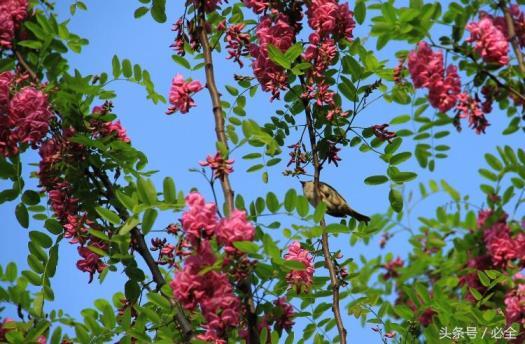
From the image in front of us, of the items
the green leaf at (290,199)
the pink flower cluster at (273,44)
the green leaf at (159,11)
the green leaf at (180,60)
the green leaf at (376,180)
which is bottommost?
the green leaf at (290,199)

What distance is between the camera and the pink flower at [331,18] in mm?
3617

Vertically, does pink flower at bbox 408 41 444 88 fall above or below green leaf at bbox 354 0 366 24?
below

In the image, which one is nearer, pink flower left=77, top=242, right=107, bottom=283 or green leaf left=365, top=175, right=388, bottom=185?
pink flower left=77, top=242, right=107, bottom=283

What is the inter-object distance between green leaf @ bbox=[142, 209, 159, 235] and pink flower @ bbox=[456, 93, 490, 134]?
54.2 inches

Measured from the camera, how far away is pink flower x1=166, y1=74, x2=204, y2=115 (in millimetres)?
3289

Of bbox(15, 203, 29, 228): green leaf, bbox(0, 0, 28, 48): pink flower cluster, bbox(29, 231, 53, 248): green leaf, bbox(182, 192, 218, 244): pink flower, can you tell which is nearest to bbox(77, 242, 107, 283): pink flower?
bbox(29, 231, 53, 248): green leaf

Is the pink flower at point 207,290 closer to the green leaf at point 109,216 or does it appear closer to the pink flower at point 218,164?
the pink flower at point 218,164

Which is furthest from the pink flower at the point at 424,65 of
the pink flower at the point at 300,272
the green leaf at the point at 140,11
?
the green leaf at the point at 140,11

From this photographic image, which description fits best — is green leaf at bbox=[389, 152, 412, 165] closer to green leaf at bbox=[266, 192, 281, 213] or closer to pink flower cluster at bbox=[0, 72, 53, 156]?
green leaf at bbox=[266, 192, 281, 213]

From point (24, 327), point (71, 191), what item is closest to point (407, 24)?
point (71, 191)

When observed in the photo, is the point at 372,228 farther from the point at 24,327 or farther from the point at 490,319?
the point at 24,327

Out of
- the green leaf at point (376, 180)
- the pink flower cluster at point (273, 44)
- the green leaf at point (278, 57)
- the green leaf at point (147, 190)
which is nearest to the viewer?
the green leaf at point (147, 190)

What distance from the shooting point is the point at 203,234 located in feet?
9.00

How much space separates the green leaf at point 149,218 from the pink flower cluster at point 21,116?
2.81 ft
